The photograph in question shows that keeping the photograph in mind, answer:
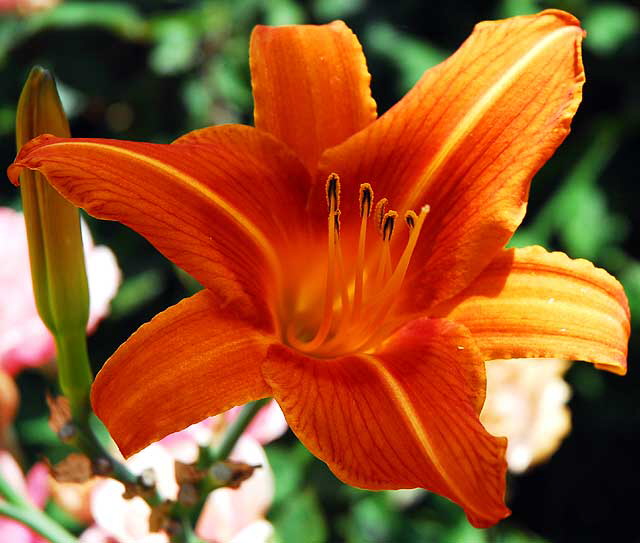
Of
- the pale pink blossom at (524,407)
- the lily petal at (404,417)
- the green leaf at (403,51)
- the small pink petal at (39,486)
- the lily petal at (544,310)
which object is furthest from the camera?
the green leaf at (403,51)

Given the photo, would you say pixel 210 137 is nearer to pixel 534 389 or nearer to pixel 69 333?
pixel 69 333

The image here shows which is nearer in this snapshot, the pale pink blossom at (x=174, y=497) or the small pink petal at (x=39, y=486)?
the pale pink blossom at (x=174, y=497)

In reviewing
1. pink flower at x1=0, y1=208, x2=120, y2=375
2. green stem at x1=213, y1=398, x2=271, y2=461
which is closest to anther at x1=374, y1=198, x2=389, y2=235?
green stem at x1=213, y1=398, x2=271, y2=461

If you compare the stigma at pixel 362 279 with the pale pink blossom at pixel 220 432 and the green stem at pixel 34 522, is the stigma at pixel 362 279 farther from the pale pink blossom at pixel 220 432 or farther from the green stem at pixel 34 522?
the green stem at pixel 34 522

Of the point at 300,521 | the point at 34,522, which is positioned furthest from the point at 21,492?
the point at 300,521

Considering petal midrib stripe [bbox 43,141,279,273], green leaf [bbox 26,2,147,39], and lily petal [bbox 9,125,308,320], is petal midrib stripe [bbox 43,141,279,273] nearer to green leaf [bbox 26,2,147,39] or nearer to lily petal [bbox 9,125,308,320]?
lily petal [bbox 9,125,308,320]

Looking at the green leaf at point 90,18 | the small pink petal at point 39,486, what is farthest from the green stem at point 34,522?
the green leaf at point 90,18

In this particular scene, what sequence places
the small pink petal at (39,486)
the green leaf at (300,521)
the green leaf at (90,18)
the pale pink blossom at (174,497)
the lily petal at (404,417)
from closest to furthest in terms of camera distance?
the lily petal at (404,417)
the pale pink blossom at (174,497)
the small pink petal at (39,486)
the green leaf at (300,521)
the green leaf at (90,18)

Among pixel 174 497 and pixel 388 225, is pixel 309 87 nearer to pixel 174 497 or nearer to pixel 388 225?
pixel 388 225

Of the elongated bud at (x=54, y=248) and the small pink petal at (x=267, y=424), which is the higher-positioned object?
the elongated bud at (x=54, y=248)
